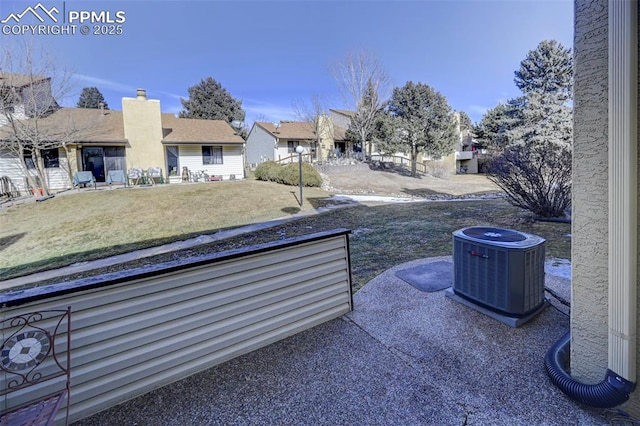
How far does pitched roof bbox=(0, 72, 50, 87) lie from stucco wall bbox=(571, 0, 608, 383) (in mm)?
18391

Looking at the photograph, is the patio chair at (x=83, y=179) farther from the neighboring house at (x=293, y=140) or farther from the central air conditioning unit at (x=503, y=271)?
the central air conditioning unit at (x=503, y=271)

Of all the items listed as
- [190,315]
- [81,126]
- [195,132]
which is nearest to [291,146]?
[195,132]

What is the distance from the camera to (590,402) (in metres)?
1.87

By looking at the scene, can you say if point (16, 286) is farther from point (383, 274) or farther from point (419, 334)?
point (419, 334)

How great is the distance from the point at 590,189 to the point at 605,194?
3.3 inches

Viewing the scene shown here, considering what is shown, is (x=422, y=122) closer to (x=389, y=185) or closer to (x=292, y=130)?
(x=389, y=185)

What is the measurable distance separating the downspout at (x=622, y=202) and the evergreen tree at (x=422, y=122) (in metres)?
23.3

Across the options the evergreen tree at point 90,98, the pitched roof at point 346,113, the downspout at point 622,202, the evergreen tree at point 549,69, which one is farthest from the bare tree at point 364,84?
the evergreen tree at point 90,98

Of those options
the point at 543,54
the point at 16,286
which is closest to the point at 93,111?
the point at 16,286

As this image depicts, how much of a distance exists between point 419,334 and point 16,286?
6.57 m

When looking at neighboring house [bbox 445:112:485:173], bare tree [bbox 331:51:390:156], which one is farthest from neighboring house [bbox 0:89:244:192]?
neighboring house [bbox 445:112:485:173]

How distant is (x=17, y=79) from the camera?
1294 centimetres

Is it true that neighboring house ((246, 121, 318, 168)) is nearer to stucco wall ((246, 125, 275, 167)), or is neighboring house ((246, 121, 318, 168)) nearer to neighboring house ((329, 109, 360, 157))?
stucco wall ((246, 125, 275, 167))

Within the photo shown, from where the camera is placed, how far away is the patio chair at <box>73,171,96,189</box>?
1473cm
